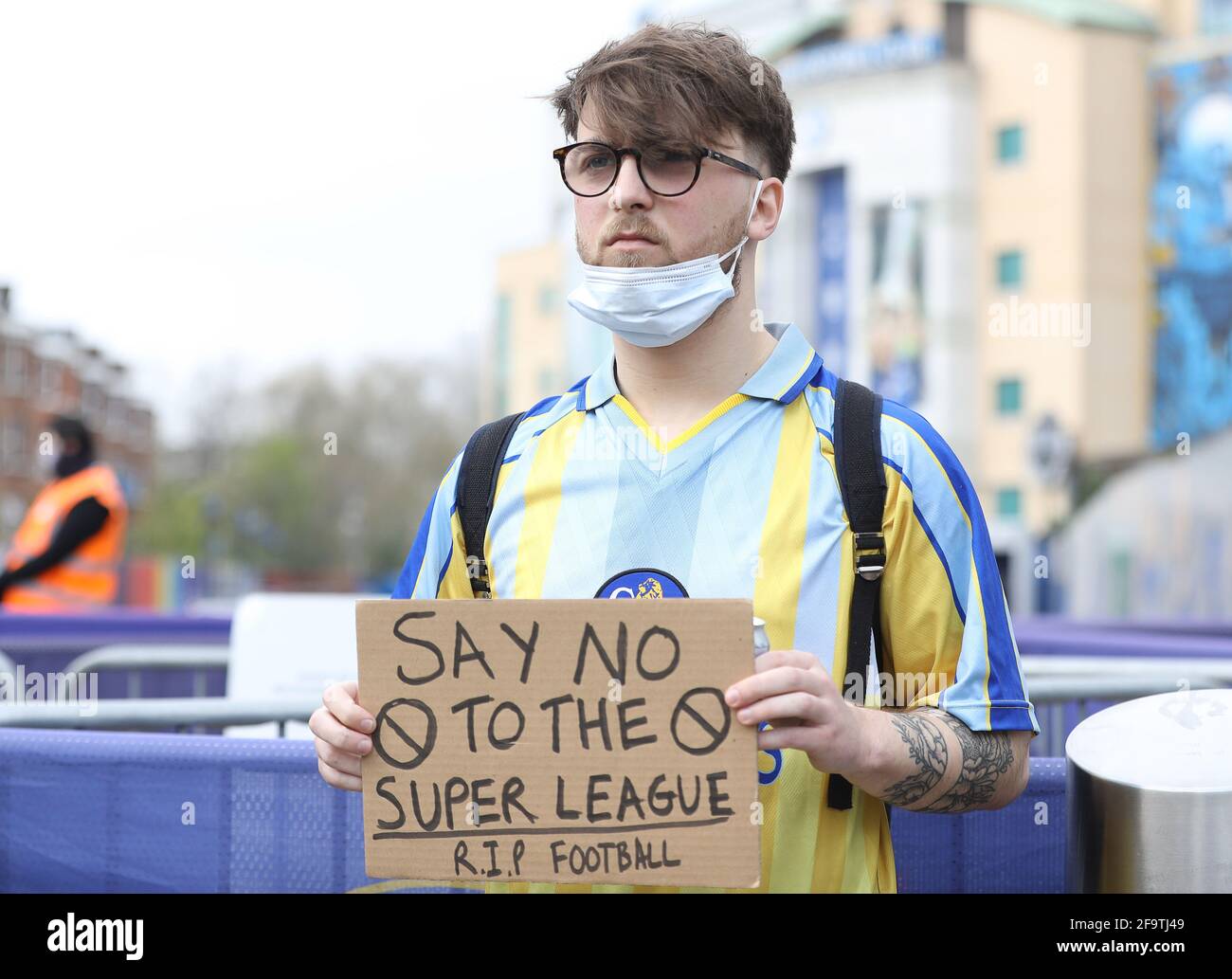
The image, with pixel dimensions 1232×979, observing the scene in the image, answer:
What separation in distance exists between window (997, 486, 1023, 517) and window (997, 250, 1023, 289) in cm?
599

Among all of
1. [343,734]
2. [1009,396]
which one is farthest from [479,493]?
[1009,396]

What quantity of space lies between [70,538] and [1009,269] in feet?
139

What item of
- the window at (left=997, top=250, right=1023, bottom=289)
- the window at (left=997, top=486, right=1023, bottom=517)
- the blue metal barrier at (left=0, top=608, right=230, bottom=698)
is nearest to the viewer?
the blue metal barrier at (left=0, top=608, right=230, bottom=698)

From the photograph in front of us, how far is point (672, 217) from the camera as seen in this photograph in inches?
101

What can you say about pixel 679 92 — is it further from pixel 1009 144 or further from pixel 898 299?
pixel 1009 144

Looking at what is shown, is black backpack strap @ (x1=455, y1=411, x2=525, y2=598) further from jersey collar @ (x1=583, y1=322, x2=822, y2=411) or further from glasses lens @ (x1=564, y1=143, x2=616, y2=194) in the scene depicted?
glasses lens @ (x1=564, y1=143, x2=616, y2=194)

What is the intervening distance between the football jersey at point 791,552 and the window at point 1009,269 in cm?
4662

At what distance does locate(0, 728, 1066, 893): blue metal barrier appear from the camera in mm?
2967

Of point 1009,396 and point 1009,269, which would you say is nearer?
point 1009,396

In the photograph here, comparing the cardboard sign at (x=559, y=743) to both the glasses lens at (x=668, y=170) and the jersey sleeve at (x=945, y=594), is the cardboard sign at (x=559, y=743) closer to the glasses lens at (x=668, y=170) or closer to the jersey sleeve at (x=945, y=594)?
the jersey sleeve at (x=945, y=594)

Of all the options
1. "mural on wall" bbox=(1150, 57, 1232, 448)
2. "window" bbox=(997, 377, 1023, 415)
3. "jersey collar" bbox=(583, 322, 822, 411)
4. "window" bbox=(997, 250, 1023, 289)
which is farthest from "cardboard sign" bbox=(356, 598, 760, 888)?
"window" bbox=(997, 250, 1023, 289)

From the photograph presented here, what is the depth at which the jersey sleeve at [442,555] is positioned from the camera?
2.70 meters

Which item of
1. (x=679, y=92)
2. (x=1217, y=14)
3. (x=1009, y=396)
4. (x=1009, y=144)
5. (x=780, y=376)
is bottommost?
(x=780, y=376)

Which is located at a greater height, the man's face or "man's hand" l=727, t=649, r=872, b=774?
the man's face
